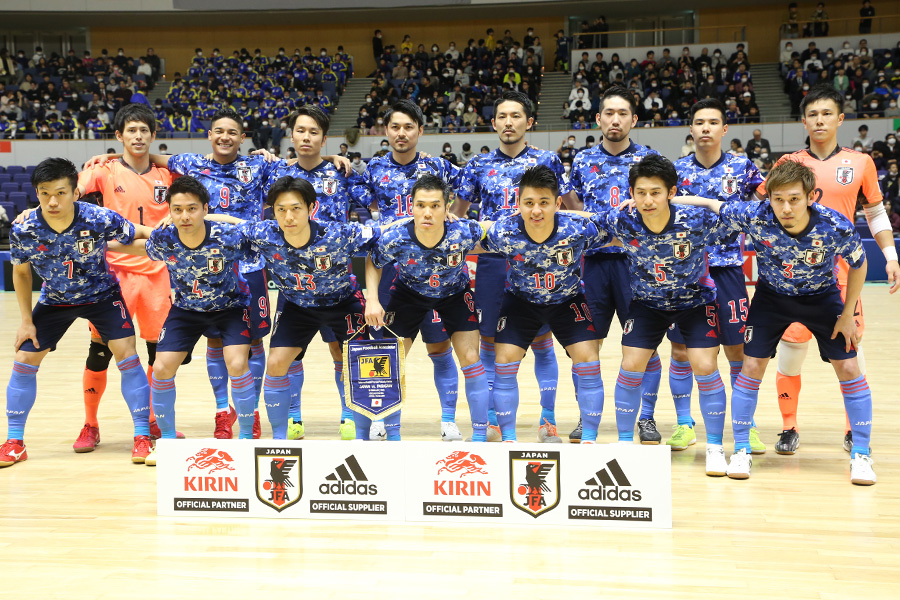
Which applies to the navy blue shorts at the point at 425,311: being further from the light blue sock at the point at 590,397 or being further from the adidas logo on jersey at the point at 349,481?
the adidas logo on jersey at the point at 349,481

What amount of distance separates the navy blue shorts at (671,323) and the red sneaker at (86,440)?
3.64 m

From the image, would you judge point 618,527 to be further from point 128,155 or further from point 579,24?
point 579,24

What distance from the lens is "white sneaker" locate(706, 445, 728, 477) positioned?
15.2 ft

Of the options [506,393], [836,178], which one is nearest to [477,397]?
[506,393]

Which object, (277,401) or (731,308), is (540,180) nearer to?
(731,308)

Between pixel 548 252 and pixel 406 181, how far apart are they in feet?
4.07

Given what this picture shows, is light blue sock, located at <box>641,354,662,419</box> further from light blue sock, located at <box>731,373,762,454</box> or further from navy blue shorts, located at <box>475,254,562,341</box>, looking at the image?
navy blue shorts, located at <box>475,254,562,341</box>

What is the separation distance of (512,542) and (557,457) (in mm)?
455

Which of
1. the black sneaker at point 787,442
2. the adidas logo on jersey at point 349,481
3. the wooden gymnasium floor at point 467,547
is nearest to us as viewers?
the wooden gymnasium floor at point 467,547

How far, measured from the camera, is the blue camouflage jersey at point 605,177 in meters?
5.20

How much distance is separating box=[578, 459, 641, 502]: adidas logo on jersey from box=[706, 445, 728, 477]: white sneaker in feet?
3.50

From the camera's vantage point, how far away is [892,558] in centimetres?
340

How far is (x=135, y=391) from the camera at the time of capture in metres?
5.23

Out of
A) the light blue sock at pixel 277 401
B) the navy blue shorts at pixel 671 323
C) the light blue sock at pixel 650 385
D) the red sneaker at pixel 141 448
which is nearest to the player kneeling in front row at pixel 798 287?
the navy blue shorts at pixel 671 323
